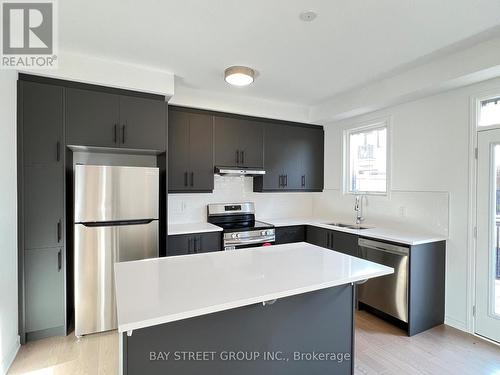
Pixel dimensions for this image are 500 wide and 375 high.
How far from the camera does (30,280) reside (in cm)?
246

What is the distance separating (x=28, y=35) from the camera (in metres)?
2.14

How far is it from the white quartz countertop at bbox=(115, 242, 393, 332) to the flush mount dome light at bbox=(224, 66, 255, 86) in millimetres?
1722

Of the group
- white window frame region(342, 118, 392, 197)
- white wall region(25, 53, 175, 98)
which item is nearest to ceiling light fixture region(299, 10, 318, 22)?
white wall region(25, 53, 175, 98)

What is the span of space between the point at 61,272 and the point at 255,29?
106 inches

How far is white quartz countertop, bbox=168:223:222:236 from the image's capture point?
10.3ft

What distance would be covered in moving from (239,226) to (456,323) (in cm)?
253

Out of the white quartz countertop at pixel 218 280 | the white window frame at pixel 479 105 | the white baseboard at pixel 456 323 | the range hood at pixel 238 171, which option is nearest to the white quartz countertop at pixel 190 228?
the range hood at pixel 238 171

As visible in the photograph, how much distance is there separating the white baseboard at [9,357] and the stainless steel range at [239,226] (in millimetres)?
2028

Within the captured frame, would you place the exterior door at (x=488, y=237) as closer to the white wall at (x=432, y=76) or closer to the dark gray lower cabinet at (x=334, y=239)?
the white wall at (x=432, y=76)

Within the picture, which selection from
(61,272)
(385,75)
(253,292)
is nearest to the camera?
(253,292)

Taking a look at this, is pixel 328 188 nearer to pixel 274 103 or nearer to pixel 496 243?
pixel 274 103

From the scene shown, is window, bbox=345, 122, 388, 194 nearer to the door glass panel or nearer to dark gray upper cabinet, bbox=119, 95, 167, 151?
the door glass panel

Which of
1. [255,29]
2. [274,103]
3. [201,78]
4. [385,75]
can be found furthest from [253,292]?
[274,103]

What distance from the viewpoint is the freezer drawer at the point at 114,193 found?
2523 mm
